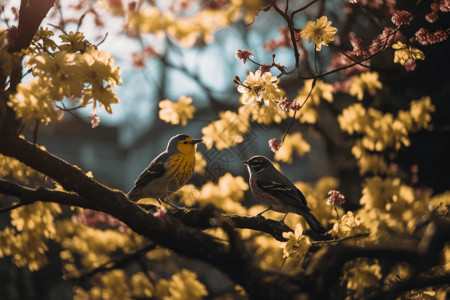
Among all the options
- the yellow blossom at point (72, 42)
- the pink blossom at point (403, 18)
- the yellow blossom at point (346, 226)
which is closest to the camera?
the yellow blossom at point (72, 42)

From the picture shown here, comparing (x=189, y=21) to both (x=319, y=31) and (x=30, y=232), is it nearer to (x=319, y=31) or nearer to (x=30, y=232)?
(x=319, y=31)

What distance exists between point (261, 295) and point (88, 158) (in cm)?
2783

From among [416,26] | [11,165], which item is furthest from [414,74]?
[11,165]

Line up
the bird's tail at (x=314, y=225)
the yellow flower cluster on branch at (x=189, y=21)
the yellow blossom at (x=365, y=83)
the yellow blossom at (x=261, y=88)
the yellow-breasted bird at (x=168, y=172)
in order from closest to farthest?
1. the yellow flower cluster on branch at (x=189, y=21)
2. the yellow blossom at (x=261, y=88)
3. the bird's tail at (x=314, y=225)
4. the yellow-breasted bird at (x=168, y=172)
5. the yellow blossom at (x=365, y=83)

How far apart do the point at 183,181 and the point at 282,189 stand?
916 mm

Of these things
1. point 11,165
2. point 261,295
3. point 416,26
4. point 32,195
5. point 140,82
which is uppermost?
point 140,82

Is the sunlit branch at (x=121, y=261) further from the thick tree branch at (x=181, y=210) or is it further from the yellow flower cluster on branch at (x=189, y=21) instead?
the yellow flower cluster on branch at (x=189, y=21)

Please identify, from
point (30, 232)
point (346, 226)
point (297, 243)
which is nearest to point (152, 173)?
point (30, 232)

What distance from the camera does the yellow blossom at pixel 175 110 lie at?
3.76m

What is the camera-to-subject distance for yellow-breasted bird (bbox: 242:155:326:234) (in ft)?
11.7

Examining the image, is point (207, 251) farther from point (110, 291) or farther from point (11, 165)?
point (110, 291)

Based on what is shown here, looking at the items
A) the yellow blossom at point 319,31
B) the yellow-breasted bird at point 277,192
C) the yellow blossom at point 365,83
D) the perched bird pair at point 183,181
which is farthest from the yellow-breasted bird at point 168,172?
the yellow blossom at point 365,83

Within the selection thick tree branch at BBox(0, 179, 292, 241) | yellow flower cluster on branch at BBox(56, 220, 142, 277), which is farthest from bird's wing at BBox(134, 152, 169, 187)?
yellow flower cluster on branch at BBox(56, 220, 142, 277)

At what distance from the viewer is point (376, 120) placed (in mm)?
4781
